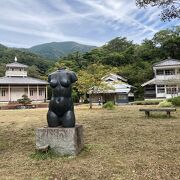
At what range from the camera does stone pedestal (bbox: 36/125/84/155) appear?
7.05m

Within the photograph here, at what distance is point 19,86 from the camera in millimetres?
44562

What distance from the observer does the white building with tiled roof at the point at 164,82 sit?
4281 centimetres

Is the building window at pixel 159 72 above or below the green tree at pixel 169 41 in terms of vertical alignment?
below

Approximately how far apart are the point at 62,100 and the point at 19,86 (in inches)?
1513

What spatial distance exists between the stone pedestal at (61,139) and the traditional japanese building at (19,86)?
37.0 m

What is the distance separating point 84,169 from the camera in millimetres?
5953

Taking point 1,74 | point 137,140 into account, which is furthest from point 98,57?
point 137,140

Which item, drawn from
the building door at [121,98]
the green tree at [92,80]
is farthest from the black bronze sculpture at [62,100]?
the building door at [121,98]

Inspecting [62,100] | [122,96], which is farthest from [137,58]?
[62,100]

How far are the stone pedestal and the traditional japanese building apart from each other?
36964 mm

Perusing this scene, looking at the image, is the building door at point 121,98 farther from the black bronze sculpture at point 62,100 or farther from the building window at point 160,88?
the black bronze sculpture at point 62,100

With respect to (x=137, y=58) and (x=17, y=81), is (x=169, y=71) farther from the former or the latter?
(x=17, y=81)

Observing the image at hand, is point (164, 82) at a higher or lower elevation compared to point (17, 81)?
lower

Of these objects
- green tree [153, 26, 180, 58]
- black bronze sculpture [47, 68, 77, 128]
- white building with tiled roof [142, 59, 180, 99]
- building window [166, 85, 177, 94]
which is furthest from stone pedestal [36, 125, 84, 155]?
green tree [153, 26, 180, 58]
